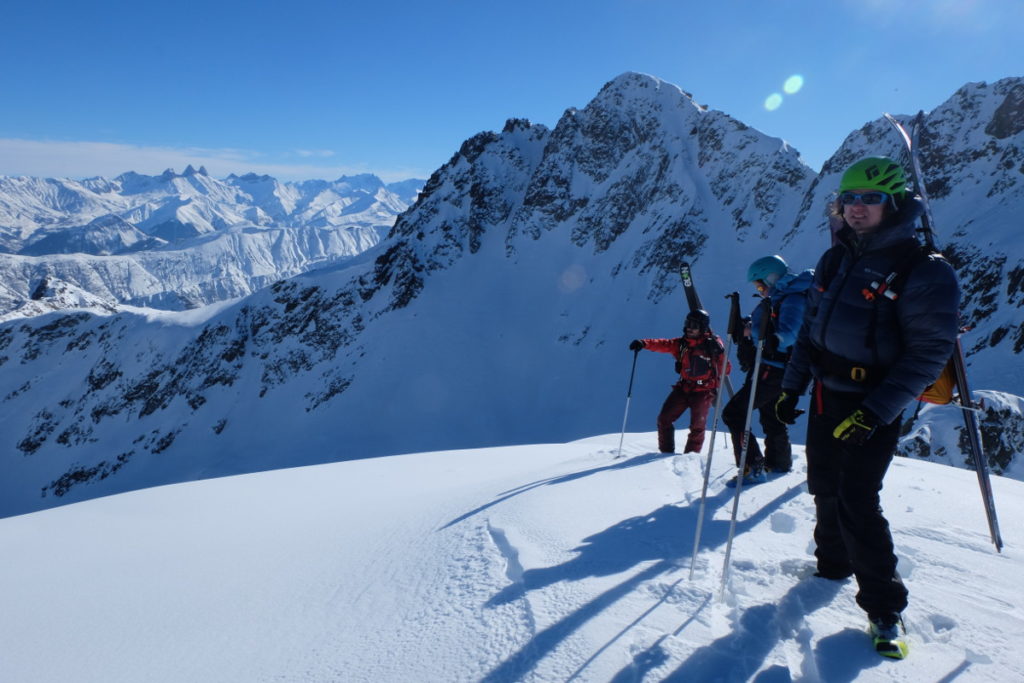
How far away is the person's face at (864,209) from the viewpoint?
10.3 feet

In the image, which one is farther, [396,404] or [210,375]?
[210,375]

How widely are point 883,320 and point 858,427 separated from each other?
2.15 feet

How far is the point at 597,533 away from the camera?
14.3ft

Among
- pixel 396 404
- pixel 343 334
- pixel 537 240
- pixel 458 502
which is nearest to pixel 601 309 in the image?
pixel 537 240

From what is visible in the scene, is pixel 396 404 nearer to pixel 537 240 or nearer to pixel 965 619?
pixel 537 240

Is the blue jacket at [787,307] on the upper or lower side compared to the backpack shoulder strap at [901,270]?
lower

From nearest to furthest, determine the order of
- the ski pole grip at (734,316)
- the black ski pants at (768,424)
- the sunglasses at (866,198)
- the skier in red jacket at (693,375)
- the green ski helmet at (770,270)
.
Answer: the sunglasses at (866,198), the ski pole grip at (734,316), the green ski helmet at (770,270), the black ski pants at (768,424), the skier in red jacket at (693,375)

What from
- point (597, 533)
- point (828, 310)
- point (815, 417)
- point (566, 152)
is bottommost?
point (597, 533)

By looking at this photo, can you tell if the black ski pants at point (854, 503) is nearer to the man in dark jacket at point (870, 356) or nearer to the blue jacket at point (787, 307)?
the man in dark jacket at point (870, 356)

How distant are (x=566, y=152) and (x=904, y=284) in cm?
6910

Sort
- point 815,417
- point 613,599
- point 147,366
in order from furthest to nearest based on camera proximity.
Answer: point 147,366
point 815,417
point 613,599

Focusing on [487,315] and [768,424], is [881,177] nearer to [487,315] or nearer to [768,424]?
[768,424]

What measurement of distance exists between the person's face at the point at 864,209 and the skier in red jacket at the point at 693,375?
4.80 m

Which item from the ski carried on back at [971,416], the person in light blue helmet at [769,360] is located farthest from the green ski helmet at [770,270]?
the ski carried on back at [971,416]
